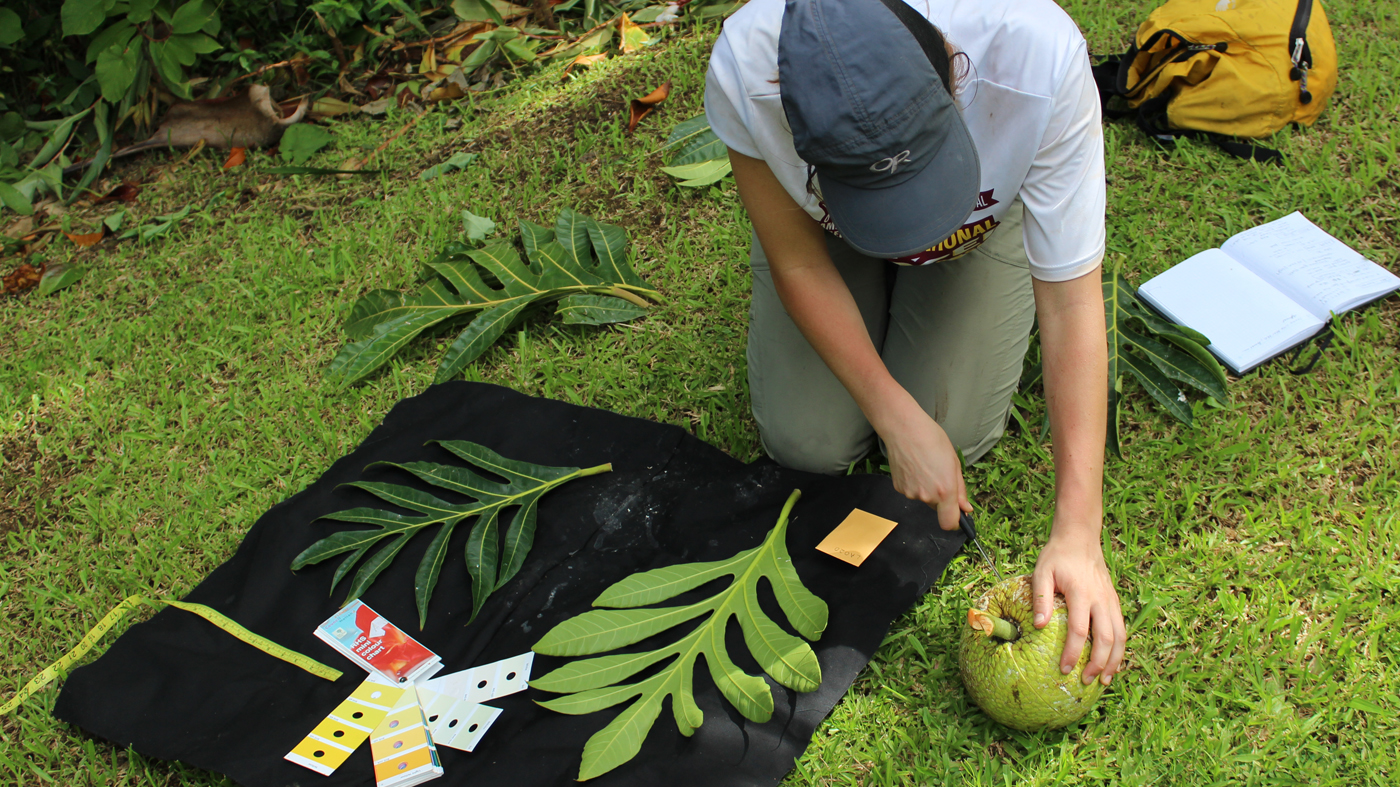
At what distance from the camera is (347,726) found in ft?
6.24

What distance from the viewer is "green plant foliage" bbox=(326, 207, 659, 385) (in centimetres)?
279

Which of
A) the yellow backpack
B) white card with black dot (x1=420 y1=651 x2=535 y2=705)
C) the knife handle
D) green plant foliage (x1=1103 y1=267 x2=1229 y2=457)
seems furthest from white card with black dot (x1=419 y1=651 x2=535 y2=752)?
the yellow backpack

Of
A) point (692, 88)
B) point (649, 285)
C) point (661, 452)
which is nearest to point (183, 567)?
point (661, 452)

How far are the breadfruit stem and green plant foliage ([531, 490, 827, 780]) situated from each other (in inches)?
13.5

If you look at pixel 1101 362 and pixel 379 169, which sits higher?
pixel 1101 362

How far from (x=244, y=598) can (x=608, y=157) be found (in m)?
2.09

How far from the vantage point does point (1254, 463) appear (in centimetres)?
211

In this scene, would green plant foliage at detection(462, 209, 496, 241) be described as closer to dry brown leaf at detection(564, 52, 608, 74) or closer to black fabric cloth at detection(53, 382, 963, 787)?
black fabric cloth at detection(53, 382, 963, 787)

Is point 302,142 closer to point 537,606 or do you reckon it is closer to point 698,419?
point 698,419

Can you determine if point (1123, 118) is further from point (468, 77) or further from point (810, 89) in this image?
point (468, 77)

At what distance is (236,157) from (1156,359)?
12.4ft

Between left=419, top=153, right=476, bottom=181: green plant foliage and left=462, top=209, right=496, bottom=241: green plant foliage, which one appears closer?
left=462, top=209, right=496, bottom=241: green plant foliage

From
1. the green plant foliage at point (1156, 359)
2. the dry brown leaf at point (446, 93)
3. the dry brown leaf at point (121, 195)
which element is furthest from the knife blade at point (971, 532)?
the dry brown leaf at point (121, 195)

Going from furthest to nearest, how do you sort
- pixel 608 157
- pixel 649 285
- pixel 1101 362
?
pixel 608 157
pixel 649 285
pixel 1101 362
